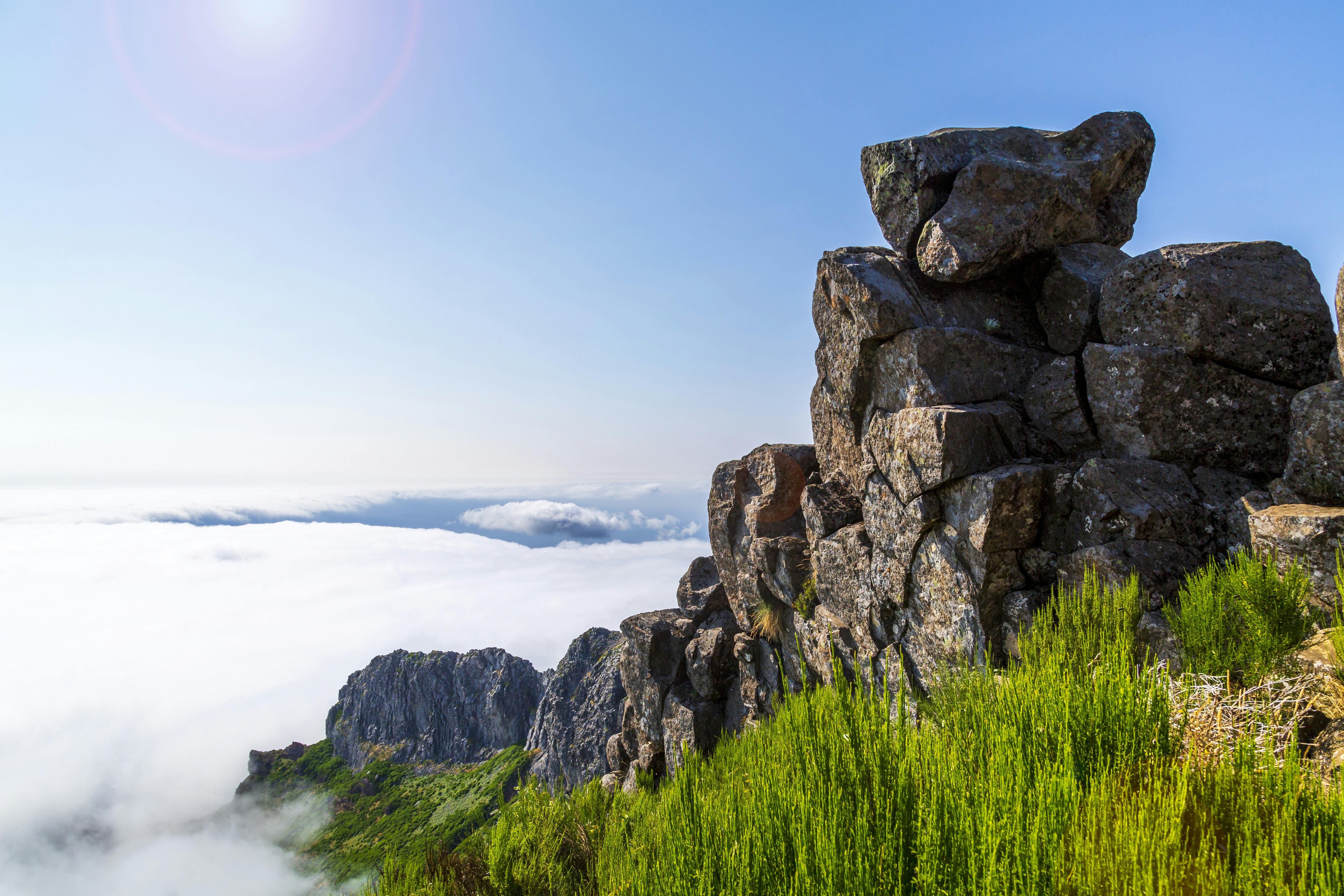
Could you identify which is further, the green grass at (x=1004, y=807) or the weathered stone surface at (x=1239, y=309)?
the weathered stone surface at (x=1239, y=309)

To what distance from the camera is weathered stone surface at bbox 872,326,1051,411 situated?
1394cm

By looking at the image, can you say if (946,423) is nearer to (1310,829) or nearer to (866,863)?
(1310,829)

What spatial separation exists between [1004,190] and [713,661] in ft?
63.3

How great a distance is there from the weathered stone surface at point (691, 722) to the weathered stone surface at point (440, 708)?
14689 cm

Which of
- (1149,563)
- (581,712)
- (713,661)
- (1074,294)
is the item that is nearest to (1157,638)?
(1149,563)

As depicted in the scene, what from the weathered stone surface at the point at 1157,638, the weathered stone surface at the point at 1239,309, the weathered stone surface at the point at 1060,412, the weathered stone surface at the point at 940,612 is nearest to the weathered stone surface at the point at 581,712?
the weathered stone surface at the point at 940,612

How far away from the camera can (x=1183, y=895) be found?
9.57ft

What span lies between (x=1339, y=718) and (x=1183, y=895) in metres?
4.37

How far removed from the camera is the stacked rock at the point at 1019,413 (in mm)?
10422

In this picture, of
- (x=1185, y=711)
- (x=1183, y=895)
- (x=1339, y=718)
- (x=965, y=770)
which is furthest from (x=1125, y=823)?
(x=1339, y=718)

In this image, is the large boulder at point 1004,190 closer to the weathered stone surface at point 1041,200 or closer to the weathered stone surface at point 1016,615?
the weathered stone surface at point 1041,200

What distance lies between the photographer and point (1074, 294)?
547 inches

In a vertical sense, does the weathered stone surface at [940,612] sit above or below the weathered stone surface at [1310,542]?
below

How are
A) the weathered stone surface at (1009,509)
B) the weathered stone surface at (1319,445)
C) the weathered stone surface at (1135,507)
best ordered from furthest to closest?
the weathered stone surface at (1009,509), the weathered stone surface at (1135,507), the weathered stone surface at (1319,445)
